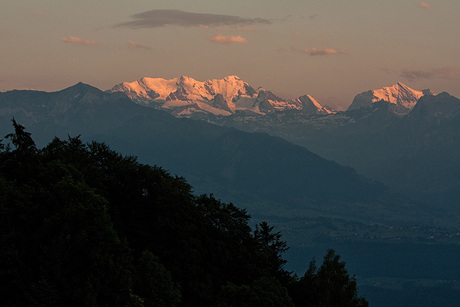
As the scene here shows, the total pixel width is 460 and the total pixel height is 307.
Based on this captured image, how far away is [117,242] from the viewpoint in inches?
3305

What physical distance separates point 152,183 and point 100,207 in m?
35.8

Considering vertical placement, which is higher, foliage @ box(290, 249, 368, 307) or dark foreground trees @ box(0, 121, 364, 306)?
dark foreground trees @ box(0, 121, 364, 306)

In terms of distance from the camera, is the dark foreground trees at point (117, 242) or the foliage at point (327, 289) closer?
the dark foreground trees at point (117, 242)

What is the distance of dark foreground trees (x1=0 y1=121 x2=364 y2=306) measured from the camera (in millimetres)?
79750

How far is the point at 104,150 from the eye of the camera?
138m

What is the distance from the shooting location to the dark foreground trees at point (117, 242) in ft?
262

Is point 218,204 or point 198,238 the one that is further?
point 218,204

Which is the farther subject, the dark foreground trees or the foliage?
the foliage

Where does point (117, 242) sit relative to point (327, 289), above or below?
above

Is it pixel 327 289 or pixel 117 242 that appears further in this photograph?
pixel 327 289

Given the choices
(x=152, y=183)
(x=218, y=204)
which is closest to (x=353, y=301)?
(x=218, y=204)

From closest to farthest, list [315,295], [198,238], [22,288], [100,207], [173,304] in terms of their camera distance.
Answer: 1. [22,288]
2. [100,207]
3. [173,304]
4. [198,238]
5. [315,295]

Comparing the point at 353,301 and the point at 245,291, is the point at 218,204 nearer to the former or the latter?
the point at 353,301

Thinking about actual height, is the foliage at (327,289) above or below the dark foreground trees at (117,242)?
below
